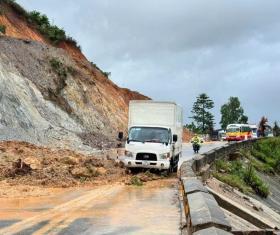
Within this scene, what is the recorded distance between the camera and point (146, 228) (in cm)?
1102

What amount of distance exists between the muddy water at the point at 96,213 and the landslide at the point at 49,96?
16.7 metres

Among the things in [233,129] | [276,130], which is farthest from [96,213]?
[276,130]

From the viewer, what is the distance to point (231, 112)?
443 ft

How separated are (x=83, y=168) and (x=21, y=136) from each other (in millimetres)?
11857

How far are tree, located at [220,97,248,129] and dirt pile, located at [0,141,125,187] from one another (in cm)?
10781

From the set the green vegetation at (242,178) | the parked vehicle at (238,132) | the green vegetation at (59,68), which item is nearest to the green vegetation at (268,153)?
the parked vehicle at (238,132)

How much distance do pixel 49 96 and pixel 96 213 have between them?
32243 mm

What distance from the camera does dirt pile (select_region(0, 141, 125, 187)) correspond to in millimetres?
21359

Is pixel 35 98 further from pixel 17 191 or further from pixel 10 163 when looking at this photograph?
pixel 17 191

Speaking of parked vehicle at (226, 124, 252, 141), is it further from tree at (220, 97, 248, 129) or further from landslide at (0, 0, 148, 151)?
tree at (220, 97, 248, 129)

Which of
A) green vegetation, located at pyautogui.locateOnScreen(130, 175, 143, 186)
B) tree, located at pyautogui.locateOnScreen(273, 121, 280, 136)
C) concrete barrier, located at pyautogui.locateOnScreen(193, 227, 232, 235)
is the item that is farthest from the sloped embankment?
tree, located at pyautogui.locateOnScreen(273, 121, 280, 136)

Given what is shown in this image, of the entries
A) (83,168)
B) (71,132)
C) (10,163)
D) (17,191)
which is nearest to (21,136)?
(71,132)

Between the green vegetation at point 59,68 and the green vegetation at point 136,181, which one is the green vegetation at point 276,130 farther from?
the green vegetation at point 136,181

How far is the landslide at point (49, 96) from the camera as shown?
37000 mm
